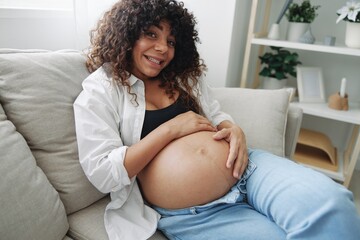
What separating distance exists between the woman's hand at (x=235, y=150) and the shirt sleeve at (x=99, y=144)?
1.03 ft

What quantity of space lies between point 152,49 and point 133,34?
0.26 feet

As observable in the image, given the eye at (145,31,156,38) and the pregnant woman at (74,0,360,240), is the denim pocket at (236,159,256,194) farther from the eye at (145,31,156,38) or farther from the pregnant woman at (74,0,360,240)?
the eye at (145,31,156,38)

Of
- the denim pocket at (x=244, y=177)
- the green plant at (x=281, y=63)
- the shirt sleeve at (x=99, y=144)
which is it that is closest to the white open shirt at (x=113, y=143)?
the shirt sleeve at (x=99, y=144)

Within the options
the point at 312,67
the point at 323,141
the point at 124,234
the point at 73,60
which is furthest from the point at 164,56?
the point at 323,141

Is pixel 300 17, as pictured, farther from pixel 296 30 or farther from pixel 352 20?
pixel 352 20

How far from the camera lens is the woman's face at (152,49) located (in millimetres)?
930

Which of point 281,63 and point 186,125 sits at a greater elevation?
point 281,63

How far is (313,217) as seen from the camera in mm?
654

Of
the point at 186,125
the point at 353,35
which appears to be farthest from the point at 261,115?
the point at 353,35

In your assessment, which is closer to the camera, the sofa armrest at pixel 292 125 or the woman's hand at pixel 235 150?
the woman's hand at pixel 235 150

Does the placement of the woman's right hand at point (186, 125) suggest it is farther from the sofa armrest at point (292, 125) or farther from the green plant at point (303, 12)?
the green plant at point (303, 12)

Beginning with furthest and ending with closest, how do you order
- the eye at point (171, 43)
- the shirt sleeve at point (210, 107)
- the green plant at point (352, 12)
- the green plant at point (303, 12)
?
1. the green plant at point (303, 12)
2. the green plant at point (352, 12)
3. the shirt sleeve at point (210, 107)
4. the eye at point (171, 43)

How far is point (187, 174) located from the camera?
81 cm

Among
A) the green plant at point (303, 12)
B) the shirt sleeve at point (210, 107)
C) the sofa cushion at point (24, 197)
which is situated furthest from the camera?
the green plant at point (303, 12)
